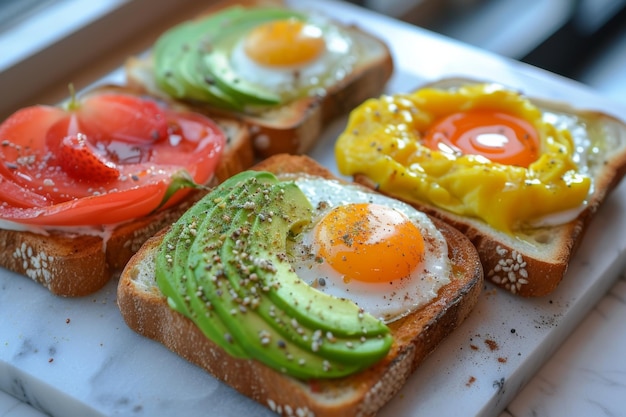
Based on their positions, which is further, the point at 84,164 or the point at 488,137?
the point at 488,137

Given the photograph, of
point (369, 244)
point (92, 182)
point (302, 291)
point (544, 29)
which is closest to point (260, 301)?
point (302, 291)

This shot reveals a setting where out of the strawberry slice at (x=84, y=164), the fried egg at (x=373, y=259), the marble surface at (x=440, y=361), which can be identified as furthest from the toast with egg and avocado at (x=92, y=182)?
the fried egg at (x=373, y=259)

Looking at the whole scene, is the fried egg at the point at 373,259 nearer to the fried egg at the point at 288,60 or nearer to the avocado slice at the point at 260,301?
the avocado slice at the point at 260,301

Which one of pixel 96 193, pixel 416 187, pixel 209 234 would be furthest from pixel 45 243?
pixel 416 187

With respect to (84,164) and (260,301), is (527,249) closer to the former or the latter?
(260,301)

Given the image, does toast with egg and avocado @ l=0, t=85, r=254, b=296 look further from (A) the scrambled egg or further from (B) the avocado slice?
(A) the scrambled egg

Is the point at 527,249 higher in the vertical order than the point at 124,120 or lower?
lower
